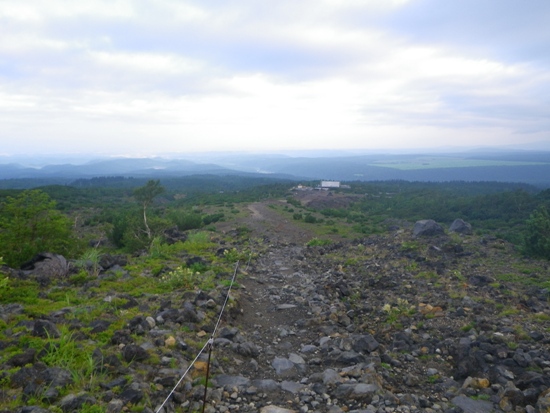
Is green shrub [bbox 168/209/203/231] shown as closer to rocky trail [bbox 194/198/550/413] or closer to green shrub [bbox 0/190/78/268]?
green shrub [bbox 0/190/78/268]

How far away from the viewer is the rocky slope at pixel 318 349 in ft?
14.4

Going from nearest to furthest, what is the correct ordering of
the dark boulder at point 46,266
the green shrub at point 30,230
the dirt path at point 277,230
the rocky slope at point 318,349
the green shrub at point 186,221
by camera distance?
1. the rocky slope at point 318,349
2. the dark boulder at point 46,266
3. the green shrub at point 30,230
4. the dirt path at point 277,230
5. the green shrub at point 186,221

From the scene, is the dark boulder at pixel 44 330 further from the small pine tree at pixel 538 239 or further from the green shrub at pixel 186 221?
the green shrub at pixel 186 221

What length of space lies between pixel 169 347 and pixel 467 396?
4307 mm

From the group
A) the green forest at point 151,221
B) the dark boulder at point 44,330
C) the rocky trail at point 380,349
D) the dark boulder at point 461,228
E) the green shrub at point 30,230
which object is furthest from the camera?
the dark boulder at point 461,228

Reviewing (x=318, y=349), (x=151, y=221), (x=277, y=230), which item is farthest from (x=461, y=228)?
(x=318, y=349)

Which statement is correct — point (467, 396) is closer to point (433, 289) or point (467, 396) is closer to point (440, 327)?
point (440, 327)

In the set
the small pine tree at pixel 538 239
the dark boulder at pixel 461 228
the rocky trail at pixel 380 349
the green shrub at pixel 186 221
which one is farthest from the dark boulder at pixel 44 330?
the dark boulder at pixel 461 228

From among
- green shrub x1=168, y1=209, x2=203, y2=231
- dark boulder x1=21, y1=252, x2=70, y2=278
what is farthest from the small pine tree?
green shrub x1=168, y1=209, x2=203, y2=231

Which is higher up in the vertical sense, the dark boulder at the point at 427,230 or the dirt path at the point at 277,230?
the dark boulder at the point at 427,230

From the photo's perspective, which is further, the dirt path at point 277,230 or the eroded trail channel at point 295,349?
the dirt path at point 277,230

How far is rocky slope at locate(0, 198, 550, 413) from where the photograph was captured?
14.4 ft

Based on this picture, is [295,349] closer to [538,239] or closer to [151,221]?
[151,221]

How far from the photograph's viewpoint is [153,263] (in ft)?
38.4
